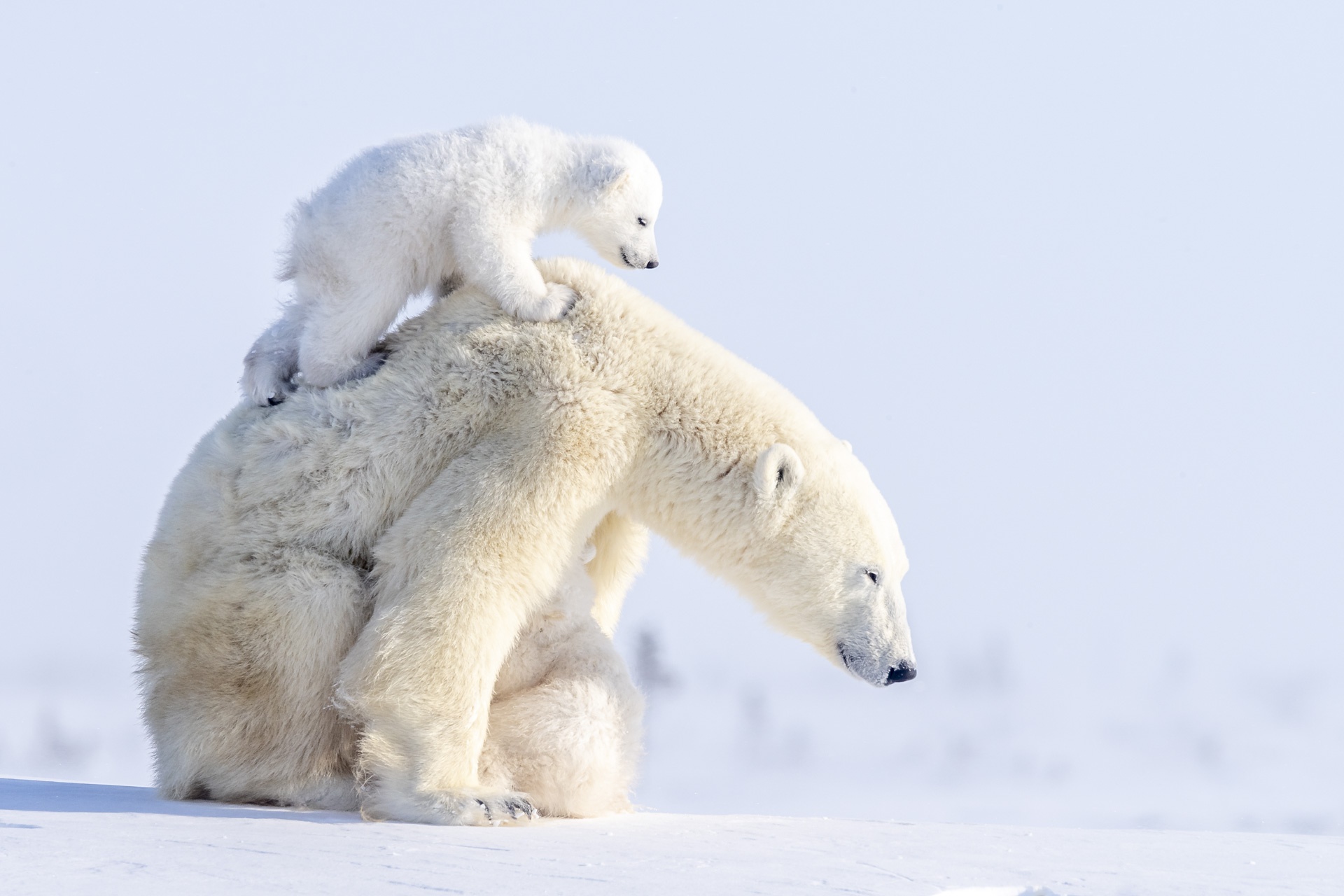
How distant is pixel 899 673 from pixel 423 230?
2.44 metres

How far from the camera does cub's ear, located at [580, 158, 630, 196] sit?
5.34m

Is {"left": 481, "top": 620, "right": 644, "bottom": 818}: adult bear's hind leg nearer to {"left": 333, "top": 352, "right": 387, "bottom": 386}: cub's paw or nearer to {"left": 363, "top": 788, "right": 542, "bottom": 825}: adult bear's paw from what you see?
{"left": 363, "top": 788, "right": 542, "bottom": 825}: adult bear's paw

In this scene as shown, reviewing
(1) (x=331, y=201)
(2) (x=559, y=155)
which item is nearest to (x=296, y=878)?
(1) (x=331, y=201)

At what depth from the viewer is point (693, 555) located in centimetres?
518

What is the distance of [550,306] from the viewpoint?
510cm

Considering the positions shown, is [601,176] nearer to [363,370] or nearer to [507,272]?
[507,272]

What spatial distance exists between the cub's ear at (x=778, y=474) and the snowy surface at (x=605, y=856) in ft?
3.85

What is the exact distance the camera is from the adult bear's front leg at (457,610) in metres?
4.55

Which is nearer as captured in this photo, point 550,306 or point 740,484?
point 740,484

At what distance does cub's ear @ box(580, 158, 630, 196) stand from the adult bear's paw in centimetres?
233

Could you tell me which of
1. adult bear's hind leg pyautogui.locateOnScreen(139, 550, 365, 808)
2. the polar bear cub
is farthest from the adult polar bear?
the polar bear cub

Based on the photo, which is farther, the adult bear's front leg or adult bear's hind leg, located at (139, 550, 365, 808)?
adult bear's hind leg, located at (139, 550, 365, 808)

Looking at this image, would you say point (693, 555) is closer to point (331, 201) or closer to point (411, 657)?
point (411, 657)

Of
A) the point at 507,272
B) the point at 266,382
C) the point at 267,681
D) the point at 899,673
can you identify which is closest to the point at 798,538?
the point at 899,673
